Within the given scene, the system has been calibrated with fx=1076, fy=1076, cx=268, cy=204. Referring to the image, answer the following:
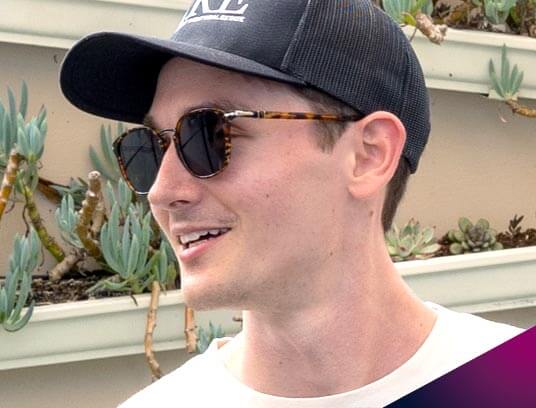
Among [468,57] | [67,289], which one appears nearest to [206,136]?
[67,289]

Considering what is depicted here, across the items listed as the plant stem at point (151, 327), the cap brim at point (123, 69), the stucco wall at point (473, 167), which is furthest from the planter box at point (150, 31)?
the cap brim at point (123, 69)

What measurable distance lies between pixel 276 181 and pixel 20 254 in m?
1.13

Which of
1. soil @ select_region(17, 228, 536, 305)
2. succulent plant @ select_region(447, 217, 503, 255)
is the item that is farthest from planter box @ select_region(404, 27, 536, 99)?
soil @ select_region(17, 228, 536, 305)

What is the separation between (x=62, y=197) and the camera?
2258 millimetres

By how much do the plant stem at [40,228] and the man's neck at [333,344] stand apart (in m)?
1.13

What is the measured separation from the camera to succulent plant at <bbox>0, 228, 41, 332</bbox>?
77.6 inches

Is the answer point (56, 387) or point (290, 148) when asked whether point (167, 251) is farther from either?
point (290, 148)

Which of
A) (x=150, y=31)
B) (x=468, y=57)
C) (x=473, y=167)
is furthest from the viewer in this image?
(x=473, y=167)

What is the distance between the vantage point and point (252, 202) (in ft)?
3.16

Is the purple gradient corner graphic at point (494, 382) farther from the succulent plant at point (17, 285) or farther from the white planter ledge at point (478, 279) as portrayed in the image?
the white planter ledge at point (478, 279)

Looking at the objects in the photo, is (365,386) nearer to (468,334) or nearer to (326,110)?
(468,334)

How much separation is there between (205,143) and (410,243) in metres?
1.56

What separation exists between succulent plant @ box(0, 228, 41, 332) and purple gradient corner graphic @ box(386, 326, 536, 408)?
1.17 metres

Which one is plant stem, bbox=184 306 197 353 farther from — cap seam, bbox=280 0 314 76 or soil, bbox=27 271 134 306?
cap seam, bbox=280 0 314 76
